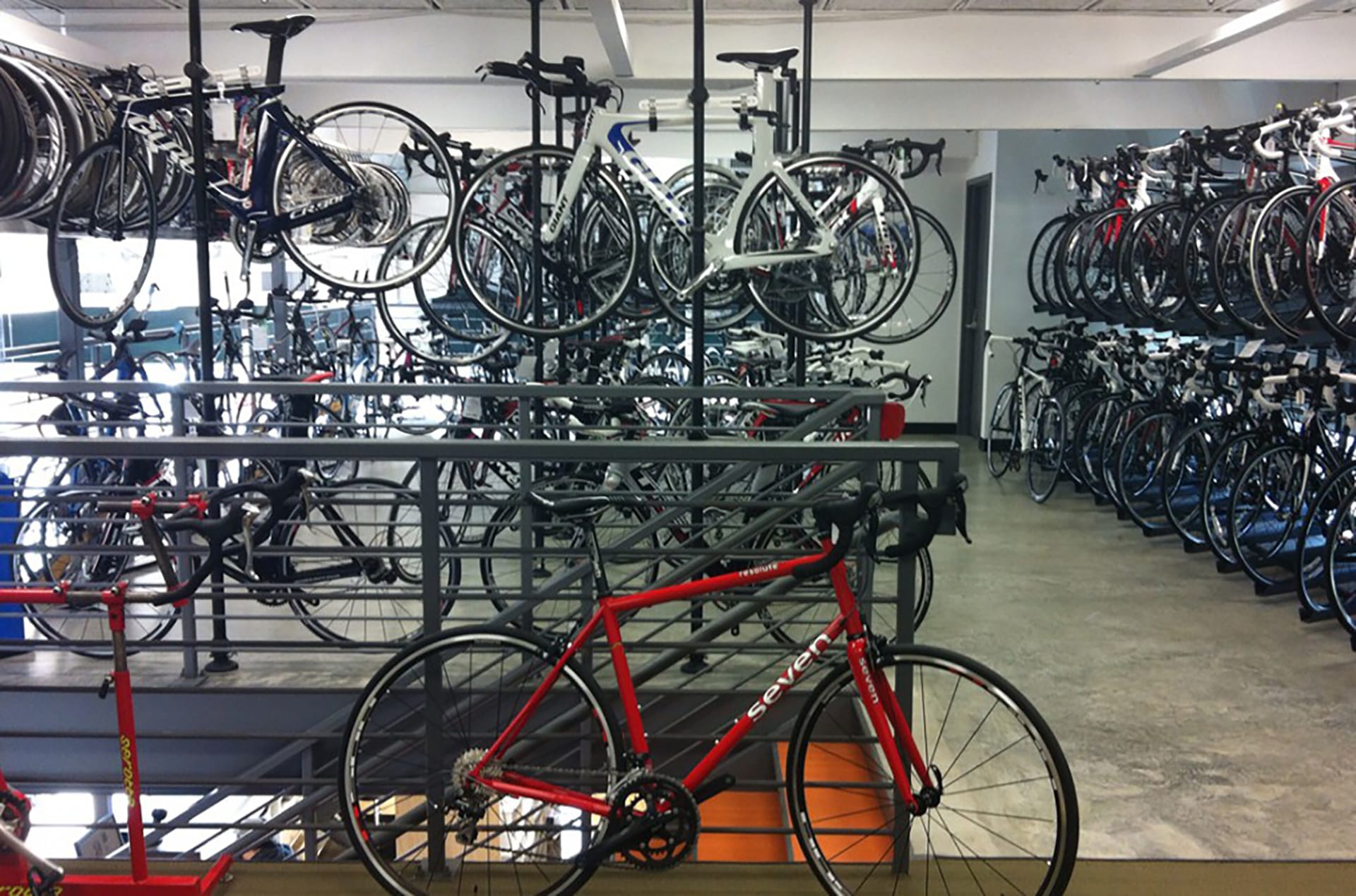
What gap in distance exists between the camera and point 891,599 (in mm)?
2250

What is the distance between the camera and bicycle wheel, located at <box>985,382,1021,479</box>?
27.4 ft

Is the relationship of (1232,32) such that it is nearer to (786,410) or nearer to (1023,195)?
(786,410)

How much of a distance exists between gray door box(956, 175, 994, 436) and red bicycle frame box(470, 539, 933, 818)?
25.7 ft

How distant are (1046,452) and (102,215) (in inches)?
255

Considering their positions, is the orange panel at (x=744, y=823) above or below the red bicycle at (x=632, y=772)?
below

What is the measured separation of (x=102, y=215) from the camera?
4.24 m

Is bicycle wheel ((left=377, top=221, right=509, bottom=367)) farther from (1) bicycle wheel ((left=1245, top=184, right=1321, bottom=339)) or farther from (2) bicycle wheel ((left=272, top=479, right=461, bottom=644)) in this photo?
(1) bicycle wheel ((left=1245, top=184, right=1321, bottom=339))

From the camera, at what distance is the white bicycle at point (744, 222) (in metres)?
3.93

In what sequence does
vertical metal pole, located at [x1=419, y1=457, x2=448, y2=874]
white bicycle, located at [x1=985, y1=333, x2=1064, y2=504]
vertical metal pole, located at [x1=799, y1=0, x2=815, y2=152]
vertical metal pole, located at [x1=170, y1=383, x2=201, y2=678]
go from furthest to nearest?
white bicycle, located at [x1=985, y1=333, x2=1064, y2=504] < vertical metal pole, located at [x1=799, y1=0, x2=815, y2=152] < vertical metal pole, located at [x1=170, y1=383, x2=201, y2=678] < vertical metal pole, located at [x1=419, y1=457, x2=448, y2=874]

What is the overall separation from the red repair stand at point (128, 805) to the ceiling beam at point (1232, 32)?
540 centimetres

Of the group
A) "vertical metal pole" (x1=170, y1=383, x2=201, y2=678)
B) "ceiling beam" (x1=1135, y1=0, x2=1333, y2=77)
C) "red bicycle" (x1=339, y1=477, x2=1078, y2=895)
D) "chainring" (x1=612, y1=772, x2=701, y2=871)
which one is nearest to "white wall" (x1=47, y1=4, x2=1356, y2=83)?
"ceiling beam" (x1=1135, y1=0, x2=1333, y2=77)

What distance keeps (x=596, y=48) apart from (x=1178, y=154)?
3703 mm

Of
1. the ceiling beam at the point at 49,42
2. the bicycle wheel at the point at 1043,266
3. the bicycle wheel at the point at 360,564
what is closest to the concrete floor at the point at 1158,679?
the bicycle wheel at the point at 360,564

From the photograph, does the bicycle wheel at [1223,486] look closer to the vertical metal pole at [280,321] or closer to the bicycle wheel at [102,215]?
the bicycle wheel at [102,215]
